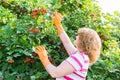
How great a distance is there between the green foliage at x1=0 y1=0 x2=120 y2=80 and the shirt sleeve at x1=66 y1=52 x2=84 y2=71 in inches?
37.4

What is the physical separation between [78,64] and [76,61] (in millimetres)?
29

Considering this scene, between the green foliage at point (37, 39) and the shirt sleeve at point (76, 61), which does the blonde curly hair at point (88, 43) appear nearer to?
the shirt sleeve at point (76, 61)

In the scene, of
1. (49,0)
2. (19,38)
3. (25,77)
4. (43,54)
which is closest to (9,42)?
(19,38)

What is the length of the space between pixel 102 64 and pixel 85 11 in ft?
3.66

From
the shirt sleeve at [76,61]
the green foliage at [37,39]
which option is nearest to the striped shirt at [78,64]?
the shirt sleeve at [76,61]

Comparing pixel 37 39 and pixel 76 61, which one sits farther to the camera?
pixel 37 39

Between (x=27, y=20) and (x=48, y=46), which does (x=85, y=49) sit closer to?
(x=48, y=46)

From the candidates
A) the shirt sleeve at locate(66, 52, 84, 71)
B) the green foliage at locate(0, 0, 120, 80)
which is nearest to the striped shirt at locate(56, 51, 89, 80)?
the shirt sleeve at locate(66, 52, 84, 71)

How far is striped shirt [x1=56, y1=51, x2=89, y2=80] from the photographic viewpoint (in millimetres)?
3183

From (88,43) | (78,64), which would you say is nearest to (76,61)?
(78,64)

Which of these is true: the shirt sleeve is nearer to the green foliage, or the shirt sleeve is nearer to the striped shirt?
the striped shirt

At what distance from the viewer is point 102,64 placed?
4477 millimetres

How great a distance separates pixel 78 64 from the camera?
10.5 feet

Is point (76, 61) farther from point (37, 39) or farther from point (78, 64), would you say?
point (37, 39)
